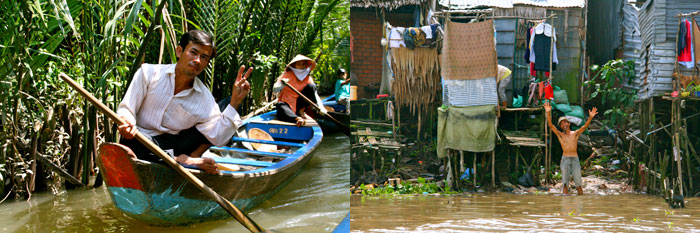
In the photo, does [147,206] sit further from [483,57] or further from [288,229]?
[483,57]

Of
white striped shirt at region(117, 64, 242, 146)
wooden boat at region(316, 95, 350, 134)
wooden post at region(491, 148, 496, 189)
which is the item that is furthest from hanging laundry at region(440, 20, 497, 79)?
wooden boat at region(316, 95, 350, 134)

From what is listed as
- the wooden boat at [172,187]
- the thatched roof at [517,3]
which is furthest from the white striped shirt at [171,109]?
the thatched roof at [517,3]

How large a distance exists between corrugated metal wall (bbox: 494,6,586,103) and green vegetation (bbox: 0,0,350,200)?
1.51m

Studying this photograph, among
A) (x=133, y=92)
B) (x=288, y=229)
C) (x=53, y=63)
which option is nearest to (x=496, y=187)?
(x=288, y=229)

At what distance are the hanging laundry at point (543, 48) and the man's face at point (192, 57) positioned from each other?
151 centimetres

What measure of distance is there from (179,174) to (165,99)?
0.36m

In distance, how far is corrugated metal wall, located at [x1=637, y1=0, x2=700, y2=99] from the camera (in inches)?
108

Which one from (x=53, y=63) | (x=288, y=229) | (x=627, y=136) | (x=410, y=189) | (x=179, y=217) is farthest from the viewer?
(x=53, y=63)

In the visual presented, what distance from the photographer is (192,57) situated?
9.94 ft

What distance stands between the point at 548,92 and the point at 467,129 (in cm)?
39

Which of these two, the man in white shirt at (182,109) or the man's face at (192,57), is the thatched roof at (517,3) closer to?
the man in white shirt at (182,109)

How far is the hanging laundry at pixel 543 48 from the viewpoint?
2871 mm

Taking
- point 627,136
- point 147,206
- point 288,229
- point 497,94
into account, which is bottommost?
point 288,229

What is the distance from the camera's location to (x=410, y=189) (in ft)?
9.84
